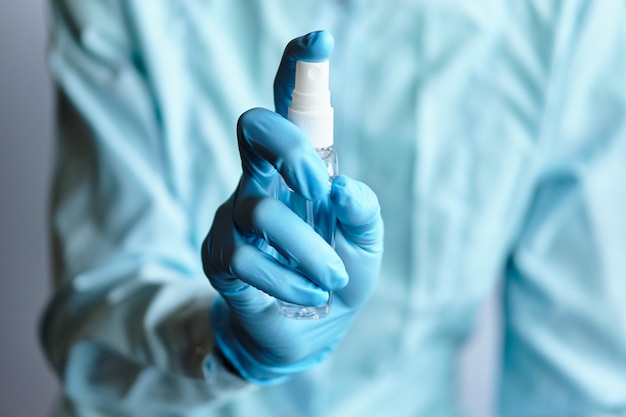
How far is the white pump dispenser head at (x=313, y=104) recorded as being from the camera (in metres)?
0.47

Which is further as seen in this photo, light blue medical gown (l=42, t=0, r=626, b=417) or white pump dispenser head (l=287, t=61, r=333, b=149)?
light blue medical gown (l=42, t=0, r=626, b=417)

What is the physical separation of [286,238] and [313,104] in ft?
0.26

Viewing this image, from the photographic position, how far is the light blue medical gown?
788 mm

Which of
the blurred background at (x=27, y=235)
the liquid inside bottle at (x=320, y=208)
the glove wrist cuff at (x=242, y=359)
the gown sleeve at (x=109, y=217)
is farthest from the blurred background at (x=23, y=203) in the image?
the liquid inside bottle at (x=320, y=208)

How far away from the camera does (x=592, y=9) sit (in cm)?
80

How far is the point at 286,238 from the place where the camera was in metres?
0.49

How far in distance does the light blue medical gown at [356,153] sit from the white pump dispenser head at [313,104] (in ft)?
1.00

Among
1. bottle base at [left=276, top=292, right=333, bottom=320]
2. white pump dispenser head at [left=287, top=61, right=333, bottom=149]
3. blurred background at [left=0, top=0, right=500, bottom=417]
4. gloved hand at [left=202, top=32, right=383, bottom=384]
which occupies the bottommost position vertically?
blurred background at [left=0, top=0, right=500, bottom=417]

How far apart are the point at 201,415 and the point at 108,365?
106 mm

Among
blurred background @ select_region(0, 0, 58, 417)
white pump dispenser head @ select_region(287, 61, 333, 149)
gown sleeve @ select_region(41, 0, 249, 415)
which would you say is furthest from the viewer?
blurred background @ select_region(0, 0, 58, 417)

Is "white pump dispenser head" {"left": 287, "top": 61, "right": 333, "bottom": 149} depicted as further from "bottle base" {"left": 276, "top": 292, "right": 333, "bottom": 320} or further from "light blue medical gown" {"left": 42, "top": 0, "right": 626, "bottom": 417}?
"light blue medical gown" {"left": 42, "top": 0, "right": 626, "bottom": 417}

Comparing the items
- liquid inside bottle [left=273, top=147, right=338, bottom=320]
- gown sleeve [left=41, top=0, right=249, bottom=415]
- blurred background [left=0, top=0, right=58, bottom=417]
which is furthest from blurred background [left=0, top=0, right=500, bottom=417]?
liquid inside bottle [left=273, top=147, right=338, bottom=320]

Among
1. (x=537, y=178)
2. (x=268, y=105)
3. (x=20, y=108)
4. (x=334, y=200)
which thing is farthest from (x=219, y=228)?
(x=20, y=108)

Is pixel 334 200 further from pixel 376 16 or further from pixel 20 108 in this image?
pixel 20 108
